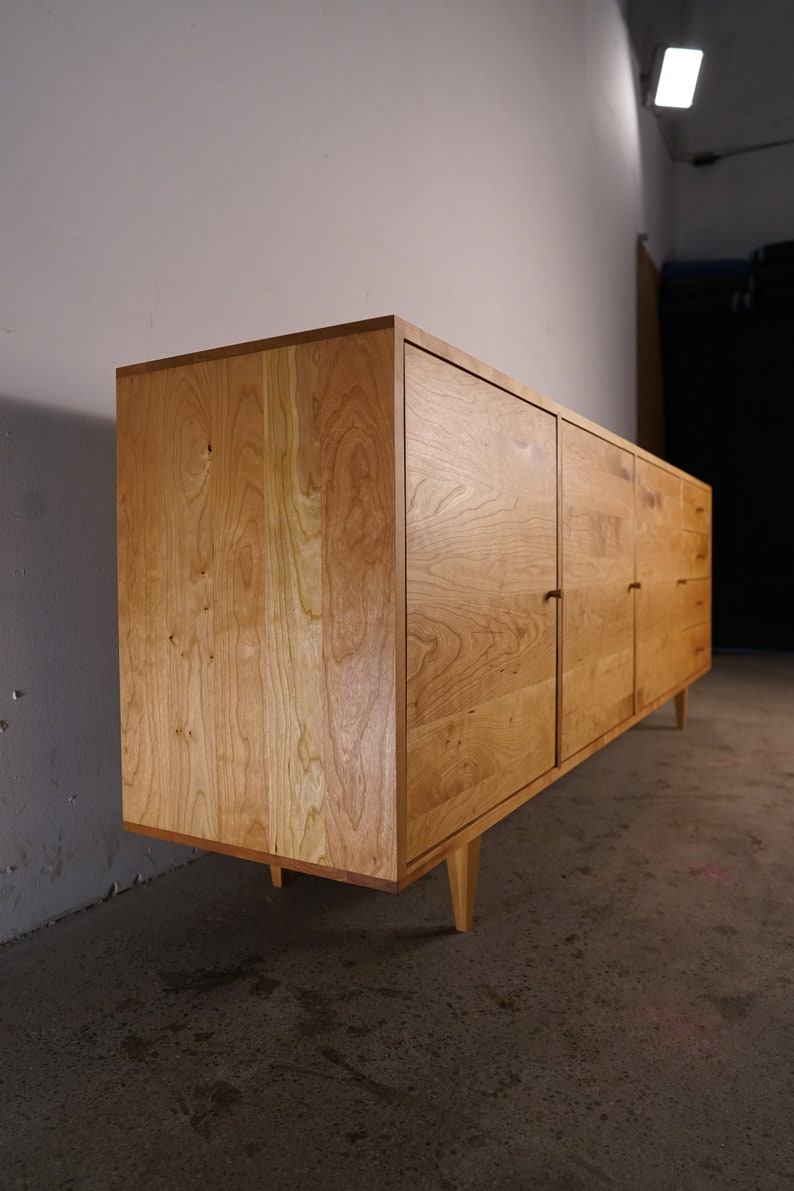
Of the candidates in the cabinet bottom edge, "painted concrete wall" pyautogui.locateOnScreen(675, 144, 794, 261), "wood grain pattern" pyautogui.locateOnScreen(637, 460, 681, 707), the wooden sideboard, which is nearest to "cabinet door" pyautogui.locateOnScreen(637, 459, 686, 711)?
"wood grain pattern" pyautogui.locateOnScreen(637, 460, 681, 707)

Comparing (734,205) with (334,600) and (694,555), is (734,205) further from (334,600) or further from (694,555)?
(334,600)

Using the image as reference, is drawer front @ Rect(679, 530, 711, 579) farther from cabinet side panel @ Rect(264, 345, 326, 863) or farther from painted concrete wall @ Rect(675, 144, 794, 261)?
painted concrete wall @ Rect(675, 144, 794, 261)

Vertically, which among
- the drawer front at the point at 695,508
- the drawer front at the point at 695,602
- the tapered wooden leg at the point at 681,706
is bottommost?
the tapered wooden leg at the point at 681,706

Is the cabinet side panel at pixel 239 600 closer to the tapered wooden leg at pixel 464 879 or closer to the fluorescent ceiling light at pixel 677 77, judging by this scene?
the tapered wooden leg at pixel 464 879

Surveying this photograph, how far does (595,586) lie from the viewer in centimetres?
162

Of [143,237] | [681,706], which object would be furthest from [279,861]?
[681,706]

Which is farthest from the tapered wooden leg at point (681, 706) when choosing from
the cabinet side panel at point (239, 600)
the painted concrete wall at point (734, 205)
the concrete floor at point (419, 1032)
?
the painted concrete wall at point (734, 205)

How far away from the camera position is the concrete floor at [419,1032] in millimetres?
744

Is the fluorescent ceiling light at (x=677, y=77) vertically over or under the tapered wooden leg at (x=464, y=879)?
over

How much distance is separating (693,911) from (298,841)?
725mm

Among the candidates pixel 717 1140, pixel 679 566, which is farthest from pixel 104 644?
pixel 679 566

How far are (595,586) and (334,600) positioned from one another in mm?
825

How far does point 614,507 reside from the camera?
1.73m

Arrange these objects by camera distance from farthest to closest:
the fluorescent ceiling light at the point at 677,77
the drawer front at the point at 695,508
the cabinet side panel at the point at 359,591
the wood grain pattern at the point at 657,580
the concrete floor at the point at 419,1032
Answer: the fluorescent ceiling light at the point at 677,77 → the drawer front at the point at 695,508 → the wood grain pattern at the point at 657,580 → the cabinet side panel at the point at 359,591 → the concrete floor at the point at 419,1032
